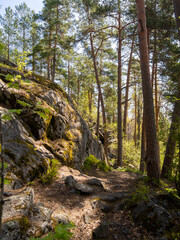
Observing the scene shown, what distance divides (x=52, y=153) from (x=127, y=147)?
1114 cm

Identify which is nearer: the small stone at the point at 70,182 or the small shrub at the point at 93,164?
the small stone at the point at 70,182

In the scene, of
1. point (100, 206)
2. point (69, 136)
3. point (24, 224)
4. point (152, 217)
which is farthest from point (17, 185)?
point (69, 136)

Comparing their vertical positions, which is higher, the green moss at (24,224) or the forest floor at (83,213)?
the green moss at (24,224)

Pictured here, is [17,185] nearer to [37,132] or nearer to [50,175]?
[50,175]

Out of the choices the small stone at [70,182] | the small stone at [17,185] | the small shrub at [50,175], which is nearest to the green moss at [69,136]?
the small shrub at [50,175]

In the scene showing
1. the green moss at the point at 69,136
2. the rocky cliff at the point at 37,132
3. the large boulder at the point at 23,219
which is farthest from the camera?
the green moss at the point at 69,136

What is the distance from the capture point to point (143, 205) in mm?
3215

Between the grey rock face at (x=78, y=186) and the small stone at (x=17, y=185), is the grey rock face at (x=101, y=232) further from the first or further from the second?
the small stone at (x=17, y=185)

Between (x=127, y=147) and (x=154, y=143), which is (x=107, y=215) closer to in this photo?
(x=154, y=143)

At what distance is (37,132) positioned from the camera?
5.78m

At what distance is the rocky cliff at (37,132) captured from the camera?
4271 mm

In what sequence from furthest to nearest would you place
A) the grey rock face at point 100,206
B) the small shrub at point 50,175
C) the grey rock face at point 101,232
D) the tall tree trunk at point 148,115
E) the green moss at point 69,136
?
the green moss at point 69,136 → the tall tree trunk at point 148,115 → the small shrub at point 50,175 → the grey rock face at point 100,206 → the grey rock face at point 101,232

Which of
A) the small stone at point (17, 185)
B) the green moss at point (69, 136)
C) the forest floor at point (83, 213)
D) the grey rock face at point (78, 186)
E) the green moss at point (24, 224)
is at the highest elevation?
the green moss at point (69, 136)

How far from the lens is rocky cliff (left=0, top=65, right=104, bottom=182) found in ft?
14.0
